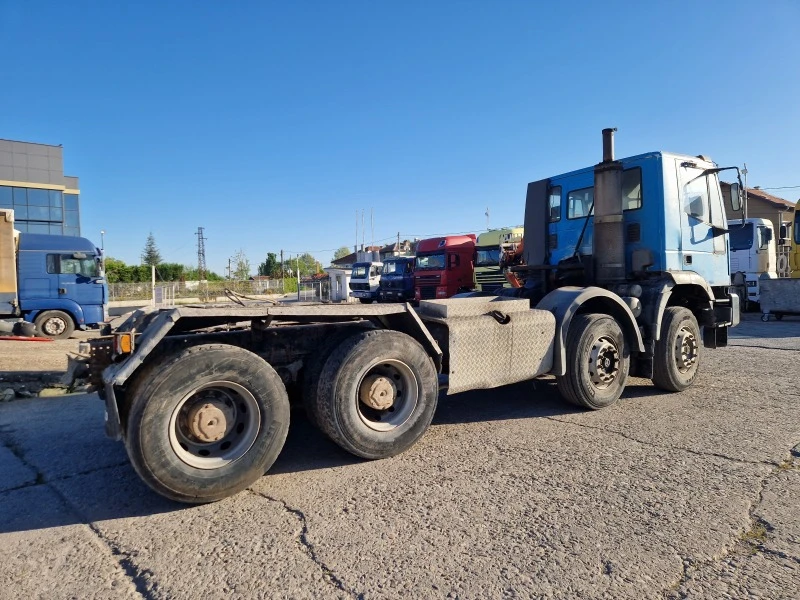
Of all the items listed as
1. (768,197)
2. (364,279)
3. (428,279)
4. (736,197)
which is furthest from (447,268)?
(768,197)

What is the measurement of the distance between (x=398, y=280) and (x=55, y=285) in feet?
46.1

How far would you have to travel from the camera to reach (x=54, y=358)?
10250 mm

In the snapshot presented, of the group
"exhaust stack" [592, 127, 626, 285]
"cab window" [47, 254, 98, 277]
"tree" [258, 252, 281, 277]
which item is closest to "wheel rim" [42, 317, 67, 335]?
"cab window" [47, 254, 98, 277]

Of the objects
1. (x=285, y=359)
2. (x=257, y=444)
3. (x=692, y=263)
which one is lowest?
(x=257, y=444)

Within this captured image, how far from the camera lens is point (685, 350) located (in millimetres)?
6871

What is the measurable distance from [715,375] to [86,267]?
644 inches

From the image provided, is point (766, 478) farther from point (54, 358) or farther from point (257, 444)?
point (54, 358)

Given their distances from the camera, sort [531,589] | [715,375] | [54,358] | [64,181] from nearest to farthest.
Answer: [531,589], [715,375], [54,358], [64,181]

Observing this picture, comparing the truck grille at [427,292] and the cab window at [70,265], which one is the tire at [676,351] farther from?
the cab window at [70,265]

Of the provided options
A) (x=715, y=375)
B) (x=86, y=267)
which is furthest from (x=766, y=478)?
(x=86, y=267)

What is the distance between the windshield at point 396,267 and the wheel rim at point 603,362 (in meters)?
19.4

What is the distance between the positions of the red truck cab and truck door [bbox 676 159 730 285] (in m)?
14.0

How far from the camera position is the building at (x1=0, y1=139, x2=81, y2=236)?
126 ft

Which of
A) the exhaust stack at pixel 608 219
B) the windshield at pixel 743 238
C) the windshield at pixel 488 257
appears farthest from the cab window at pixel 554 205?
the windshield at pixel 743 238
